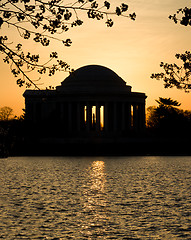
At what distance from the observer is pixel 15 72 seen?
17750 mm

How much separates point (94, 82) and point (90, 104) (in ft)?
24.0

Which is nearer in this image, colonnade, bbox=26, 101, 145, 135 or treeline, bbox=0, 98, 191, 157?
treeline, bbox=0, 98, 191, 157

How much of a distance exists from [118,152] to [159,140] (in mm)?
10848

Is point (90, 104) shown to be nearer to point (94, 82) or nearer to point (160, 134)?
→ point (94, 82)

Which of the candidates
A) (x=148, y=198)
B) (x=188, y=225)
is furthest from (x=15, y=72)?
(x=148, y=198)

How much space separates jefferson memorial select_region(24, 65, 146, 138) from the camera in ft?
526

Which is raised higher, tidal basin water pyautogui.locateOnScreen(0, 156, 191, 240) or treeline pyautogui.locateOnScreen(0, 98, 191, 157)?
treeline pyautogui.locateOnScreen(0, 98, 191, 157)

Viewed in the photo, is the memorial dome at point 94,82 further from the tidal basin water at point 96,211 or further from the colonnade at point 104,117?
the tidal basin water at point 96,211

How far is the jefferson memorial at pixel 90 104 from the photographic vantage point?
526ft

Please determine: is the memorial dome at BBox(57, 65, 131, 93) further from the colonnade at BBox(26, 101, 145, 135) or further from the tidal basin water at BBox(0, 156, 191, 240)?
the tidal basin water at BBox(0, 156, 191, 240)

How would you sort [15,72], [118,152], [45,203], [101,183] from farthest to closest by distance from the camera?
[118,152] → [101,183] → [45,203] → [15,72]

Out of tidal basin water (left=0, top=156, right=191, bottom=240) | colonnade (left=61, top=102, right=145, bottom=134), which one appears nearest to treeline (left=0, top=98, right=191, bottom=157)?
colonnade (left=61, top=102, right=145, bottom=134)

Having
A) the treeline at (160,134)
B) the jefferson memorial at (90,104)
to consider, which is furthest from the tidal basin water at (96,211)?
the jefferson memorial at (90,104)

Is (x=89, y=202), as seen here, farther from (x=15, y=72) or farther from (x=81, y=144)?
(x=81, y=144)
